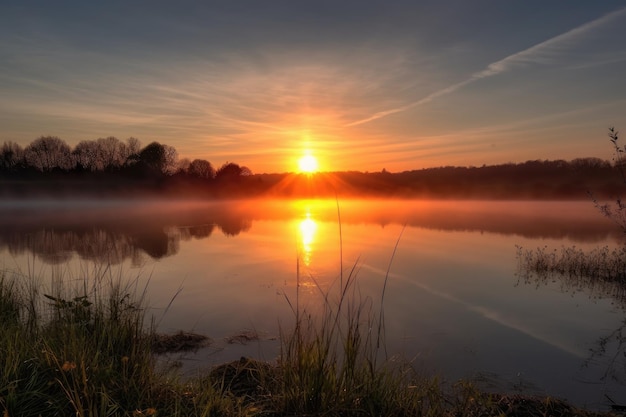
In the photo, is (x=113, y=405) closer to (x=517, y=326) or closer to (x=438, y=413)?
(x=438, y=413)

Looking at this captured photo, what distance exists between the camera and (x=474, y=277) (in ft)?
51.9

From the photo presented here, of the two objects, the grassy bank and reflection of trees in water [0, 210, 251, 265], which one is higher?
the grassy bank

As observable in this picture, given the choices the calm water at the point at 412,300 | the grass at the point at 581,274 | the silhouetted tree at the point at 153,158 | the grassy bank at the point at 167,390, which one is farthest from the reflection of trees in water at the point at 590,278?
the silhouetted tree at the point at 153,158

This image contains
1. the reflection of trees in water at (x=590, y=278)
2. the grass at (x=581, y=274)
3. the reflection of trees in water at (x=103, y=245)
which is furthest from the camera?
the reflection of trees in water at (x=103, y=245)

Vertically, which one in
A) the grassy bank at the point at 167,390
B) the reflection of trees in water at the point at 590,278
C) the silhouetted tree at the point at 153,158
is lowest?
the reflection of trees in water at the point at 590,278

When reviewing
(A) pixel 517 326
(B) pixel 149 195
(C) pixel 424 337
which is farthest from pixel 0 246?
(B) pixel 149 195

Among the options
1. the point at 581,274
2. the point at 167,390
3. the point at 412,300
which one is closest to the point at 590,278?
the point at 581,274

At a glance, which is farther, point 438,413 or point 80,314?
point 80,314

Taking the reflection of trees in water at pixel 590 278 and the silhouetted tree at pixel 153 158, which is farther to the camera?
the silhouetted tree at pixel 153 158

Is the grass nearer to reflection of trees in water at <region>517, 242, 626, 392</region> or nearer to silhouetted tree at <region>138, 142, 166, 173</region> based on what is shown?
reflection of trees in water at <region>517, 242, 626, 392</region>

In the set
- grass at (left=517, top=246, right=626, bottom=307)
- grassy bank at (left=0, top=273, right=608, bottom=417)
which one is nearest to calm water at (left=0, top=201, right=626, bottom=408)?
grass at (left=517, top=246, right=626, bottom=307)

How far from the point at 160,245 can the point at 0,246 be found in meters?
7.97

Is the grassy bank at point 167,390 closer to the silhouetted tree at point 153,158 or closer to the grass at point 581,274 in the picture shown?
the grass at point 581,274

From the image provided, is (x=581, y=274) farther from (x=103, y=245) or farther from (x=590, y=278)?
(x=103, y=245)
